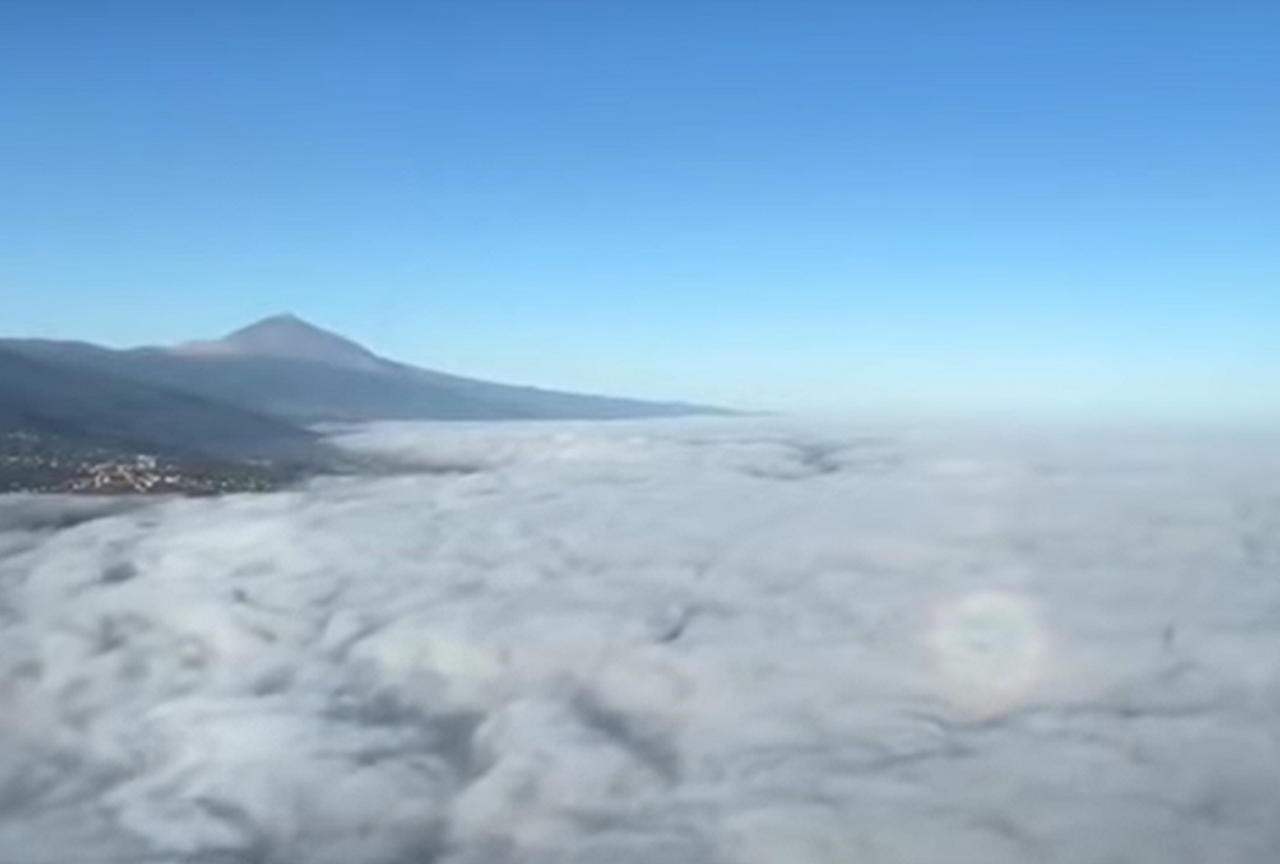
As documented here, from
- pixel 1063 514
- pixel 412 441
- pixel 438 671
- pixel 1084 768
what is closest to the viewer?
pixel 1084 768

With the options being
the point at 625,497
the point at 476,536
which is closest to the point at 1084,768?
the point at 476,536

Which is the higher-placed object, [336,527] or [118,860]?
[336,527]

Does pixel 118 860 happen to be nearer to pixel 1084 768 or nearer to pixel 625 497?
pixel 1084 768

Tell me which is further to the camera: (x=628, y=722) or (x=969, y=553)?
(x=969, y=553)

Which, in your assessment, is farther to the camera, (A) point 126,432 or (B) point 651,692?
(A) point 126,432

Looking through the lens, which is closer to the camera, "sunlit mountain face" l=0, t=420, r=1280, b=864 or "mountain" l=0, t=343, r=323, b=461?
"sunlit mountain face" l=0, t=420, r=1280, b=864

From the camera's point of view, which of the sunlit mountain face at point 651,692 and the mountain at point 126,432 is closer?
the sunlit mountain face at point 651,692

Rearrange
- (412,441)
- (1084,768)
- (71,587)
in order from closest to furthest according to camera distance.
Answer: (1084,768) < (71,587) < (412,441)
